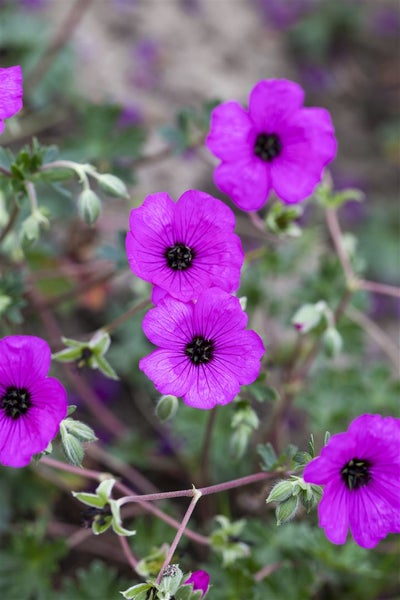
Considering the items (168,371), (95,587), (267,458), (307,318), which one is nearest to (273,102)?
(307,318)

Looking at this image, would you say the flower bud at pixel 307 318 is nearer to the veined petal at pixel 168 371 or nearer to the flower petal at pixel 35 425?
the veined petal at pixel 168 371

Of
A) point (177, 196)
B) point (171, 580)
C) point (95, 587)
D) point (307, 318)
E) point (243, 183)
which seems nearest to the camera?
point (171, 580)

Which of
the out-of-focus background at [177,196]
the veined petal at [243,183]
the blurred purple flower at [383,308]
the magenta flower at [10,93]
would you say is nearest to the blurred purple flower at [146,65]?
the out-of-focus background at [177,196]

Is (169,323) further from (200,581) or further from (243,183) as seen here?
(200,581)

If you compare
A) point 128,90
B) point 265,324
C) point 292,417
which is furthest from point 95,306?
point 128,90

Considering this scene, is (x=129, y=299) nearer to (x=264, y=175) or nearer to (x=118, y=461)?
(x=118, y=461)

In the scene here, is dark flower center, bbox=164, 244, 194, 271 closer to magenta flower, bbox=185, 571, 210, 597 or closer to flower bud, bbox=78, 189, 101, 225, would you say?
flower bud, bbox=78, 189, 101, 225

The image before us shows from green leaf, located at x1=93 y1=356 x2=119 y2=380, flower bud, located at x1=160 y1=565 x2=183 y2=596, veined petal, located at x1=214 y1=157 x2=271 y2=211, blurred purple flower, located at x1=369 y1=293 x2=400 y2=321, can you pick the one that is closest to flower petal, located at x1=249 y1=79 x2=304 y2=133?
veined petal, located at x1=214 y1=157 x2=271 y2=211
